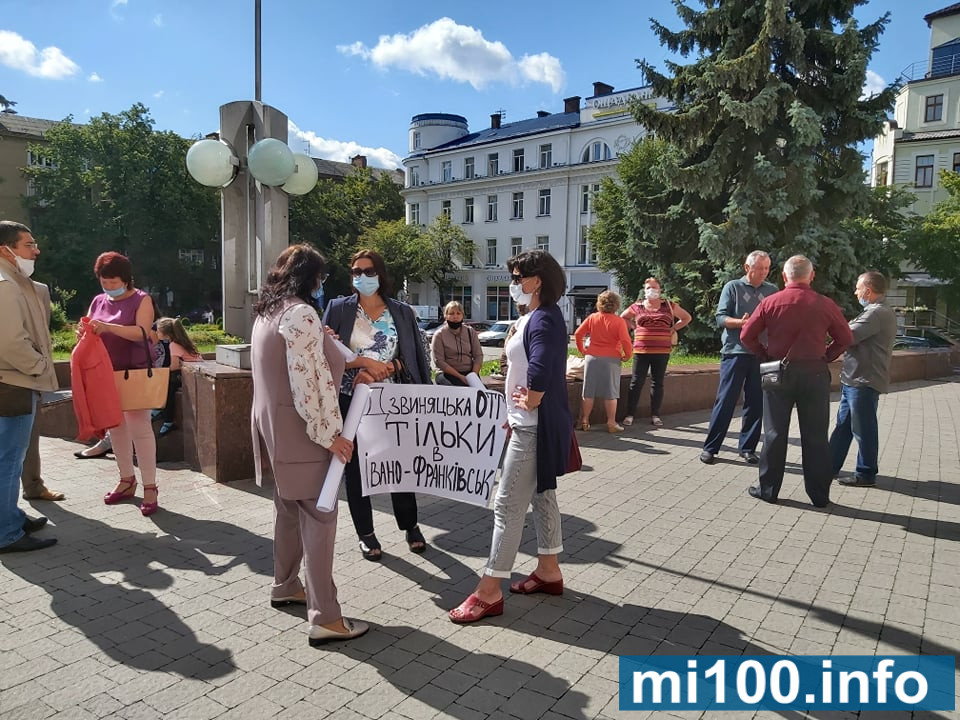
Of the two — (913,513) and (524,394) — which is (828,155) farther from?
(524,394)

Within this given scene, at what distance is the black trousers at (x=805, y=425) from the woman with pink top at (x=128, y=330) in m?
5.17

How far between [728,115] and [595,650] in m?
18.0

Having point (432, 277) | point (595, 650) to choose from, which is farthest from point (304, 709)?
point (432, 277)

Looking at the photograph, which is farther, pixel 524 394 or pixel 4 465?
pixel 4 465

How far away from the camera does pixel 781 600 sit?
4.19 m

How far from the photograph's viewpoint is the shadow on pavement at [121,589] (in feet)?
11.4

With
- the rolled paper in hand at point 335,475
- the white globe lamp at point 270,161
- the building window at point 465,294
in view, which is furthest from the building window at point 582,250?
the rolled paper in hand at point 335,475

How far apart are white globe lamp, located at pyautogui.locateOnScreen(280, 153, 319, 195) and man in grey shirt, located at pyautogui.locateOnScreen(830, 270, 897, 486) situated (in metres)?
5.81

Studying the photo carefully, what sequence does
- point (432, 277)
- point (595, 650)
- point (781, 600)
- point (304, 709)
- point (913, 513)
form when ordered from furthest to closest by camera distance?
point (432, 277)
point (913, 513)
point (781, 600)
point (595, 650)
point (304, 709)

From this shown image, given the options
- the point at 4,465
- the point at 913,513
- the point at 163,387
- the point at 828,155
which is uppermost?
the point at 828,155

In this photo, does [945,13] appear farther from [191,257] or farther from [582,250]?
[191,257]

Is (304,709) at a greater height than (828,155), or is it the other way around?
(828,155)

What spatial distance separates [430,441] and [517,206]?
4883 centimetres

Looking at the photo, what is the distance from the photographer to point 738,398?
7598mm
